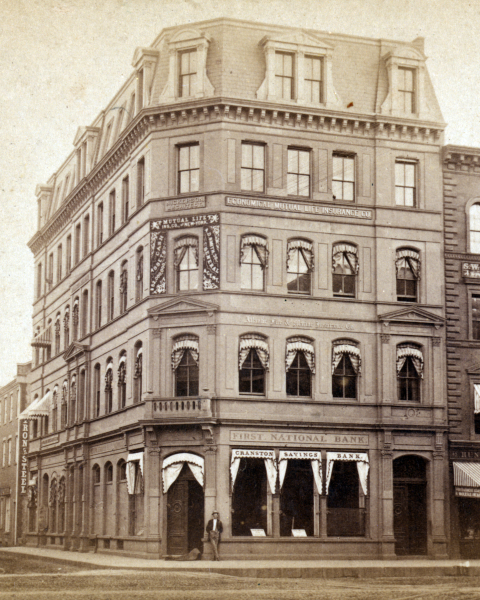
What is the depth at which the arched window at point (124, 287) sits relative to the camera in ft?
150

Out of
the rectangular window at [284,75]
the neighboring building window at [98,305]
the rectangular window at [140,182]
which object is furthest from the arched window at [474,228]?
the neighboring building window at [98,305]

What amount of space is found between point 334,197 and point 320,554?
1397cm

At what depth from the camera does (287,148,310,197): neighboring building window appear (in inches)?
1622

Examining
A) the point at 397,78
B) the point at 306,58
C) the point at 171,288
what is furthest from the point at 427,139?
the point at 171,288

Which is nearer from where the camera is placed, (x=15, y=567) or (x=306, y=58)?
(x=15, y=567)

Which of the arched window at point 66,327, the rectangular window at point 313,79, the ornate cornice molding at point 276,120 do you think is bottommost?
the arched window at point 66,327

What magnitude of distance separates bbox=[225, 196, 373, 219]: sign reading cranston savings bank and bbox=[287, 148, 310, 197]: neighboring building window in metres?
0.57

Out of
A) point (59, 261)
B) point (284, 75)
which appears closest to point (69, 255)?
point (59, 261)

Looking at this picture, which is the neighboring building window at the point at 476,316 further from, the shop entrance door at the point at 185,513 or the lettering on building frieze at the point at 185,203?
the shop entrance door at the point at 185,513

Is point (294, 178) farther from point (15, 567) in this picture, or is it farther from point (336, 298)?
point (15, 567)

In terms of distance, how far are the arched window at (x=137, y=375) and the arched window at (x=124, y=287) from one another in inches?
130

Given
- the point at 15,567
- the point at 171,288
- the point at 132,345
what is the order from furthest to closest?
the point at 132,345 < the point at 171,288 < the point at 15,567

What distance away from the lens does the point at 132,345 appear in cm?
4325

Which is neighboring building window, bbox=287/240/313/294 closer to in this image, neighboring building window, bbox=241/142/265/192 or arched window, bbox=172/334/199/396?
neighboring building window, bbox=241/142/265/192
